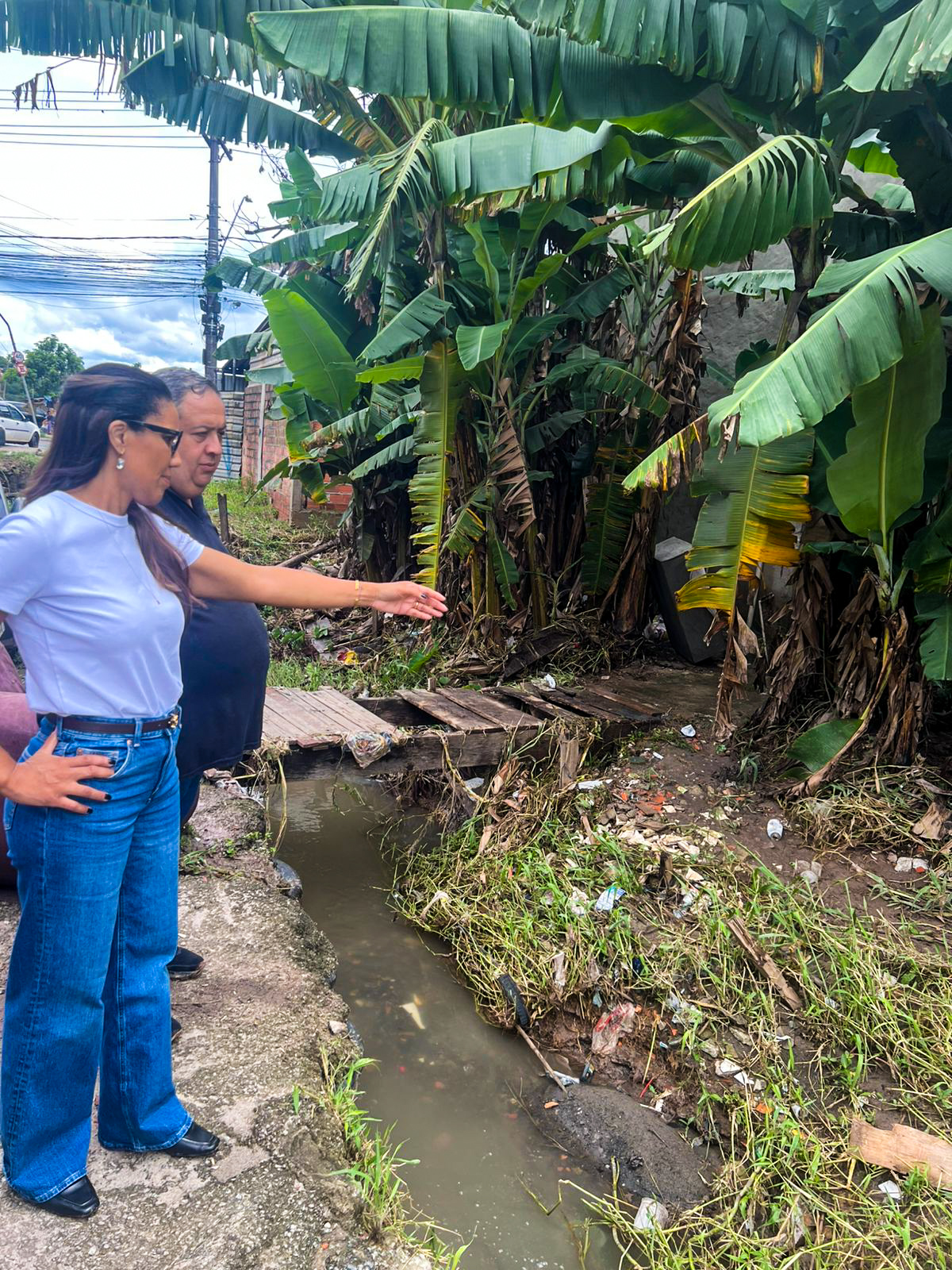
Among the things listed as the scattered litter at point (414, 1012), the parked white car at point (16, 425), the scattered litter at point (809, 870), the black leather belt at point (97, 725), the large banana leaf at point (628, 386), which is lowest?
the parked white car at point (16, 425)

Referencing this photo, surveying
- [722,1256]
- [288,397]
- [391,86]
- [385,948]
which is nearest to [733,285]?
[391,86]

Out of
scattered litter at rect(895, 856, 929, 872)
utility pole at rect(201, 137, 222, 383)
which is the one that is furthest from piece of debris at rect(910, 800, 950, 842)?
utility pole at rect(201, 137, 222, 383)

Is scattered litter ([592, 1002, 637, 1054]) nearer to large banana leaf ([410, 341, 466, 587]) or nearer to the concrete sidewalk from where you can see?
the concrete sidewalk

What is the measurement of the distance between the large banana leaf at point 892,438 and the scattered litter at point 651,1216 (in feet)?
8.39

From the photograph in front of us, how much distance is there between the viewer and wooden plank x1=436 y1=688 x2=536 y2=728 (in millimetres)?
4676

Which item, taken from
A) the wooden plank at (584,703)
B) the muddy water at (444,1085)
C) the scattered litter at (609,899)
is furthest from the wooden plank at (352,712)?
the scattered litter at (609,899)

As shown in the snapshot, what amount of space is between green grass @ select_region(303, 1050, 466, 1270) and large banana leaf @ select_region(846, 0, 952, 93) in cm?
355

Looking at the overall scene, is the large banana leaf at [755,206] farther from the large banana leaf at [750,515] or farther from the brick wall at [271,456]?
the brick wall at [271,456]

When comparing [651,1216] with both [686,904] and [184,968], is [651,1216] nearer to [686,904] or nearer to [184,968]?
[686,904]

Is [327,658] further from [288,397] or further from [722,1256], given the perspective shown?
[722,1256]

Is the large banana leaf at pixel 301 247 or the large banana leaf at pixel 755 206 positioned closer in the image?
the large banana leaf at pixel 755 206

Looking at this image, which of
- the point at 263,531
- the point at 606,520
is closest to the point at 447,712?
the point at 606,520

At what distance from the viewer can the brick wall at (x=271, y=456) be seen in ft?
34.8

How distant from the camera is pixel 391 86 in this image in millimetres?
3551
